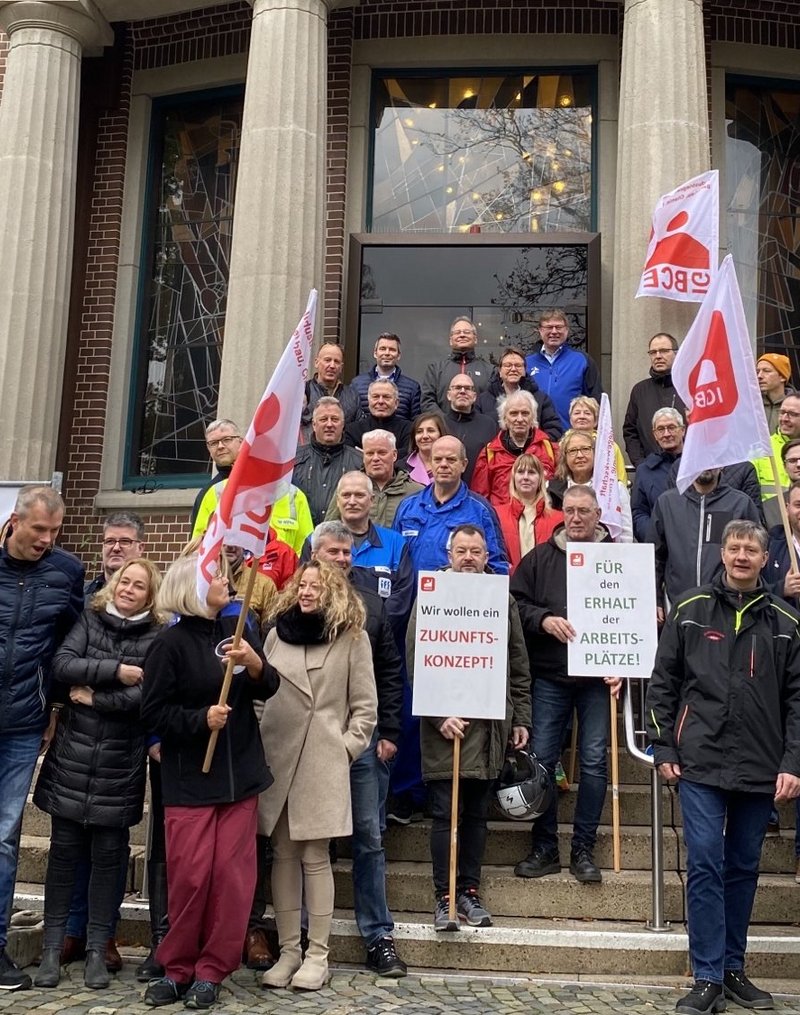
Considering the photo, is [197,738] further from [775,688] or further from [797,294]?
[797,294]

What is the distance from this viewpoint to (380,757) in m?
6.12

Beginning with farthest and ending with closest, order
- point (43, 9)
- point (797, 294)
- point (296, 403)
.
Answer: point (797, 294)
point (43, 9)
point (296, 403)

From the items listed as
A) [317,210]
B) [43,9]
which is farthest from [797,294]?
[43,9]

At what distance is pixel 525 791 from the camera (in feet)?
20.4

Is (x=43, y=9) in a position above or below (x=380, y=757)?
above

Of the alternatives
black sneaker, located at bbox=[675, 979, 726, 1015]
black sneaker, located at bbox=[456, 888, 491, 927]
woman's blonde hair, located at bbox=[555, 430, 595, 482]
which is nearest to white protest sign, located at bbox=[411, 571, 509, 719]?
black sneaker, located at bbox=[456, 888, 491, 927]

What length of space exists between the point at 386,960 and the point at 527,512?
2827mm

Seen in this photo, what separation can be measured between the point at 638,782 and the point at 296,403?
3236 millimetres

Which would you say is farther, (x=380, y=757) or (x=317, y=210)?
(x=317, y=210)

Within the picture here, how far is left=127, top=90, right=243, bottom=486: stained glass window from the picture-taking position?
42.4ft

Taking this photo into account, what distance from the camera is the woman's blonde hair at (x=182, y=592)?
5.52m

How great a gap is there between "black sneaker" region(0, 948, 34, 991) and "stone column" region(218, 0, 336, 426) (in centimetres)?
499

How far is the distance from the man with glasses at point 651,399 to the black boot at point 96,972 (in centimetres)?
508

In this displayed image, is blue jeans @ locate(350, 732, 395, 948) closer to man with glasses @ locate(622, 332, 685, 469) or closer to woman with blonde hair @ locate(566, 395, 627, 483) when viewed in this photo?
woman with blonde hair @ locate(566, 395, 627, 483)
